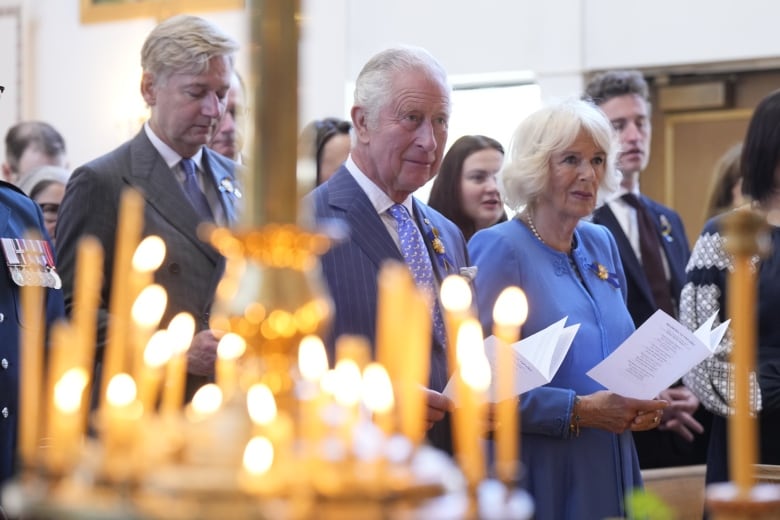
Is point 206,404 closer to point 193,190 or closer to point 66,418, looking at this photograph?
point 66,418

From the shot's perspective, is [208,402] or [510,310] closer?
[208,402]

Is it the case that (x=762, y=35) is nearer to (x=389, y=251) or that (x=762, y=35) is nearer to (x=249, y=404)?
(x=389, y=251)

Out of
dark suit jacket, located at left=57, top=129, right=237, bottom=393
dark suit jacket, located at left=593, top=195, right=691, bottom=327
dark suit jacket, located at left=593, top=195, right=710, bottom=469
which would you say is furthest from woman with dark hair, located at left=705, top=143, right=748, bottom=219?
dark suit jacket, located at left=57, top=129, right=237, bottom=393

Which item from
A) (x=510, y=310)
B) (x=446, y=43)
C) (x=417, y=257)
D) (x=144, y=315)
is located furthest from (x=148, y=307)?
(x=446, y=43)

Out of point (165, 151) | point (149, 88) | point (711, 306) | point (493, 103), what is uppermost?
point (493, 103)

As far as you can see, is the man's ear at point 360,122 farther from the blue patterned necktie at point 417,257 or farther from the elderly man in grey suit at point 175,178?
the elderly man in grey suit at point 175,178

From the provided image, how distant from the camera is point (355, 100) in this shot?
3.74m

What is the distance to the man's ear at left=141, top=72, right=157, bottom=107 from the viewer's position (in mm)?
3795

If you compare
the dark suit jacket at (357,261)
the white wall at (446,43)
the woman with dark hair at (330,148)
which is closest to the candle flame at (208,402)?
the dark suit jacket at (357,261)

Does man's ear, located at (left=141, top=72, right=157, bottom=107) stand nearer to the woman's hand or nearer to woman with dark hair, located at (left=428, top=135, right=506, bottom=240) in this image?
the woman's hand

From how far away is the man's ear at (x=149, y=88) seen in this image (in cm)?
379

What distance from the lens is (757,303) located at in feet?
13.9

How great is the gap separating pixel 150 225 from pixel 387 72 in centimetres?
68

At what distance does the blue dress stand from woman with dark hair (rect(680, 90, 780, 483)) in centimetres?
40
